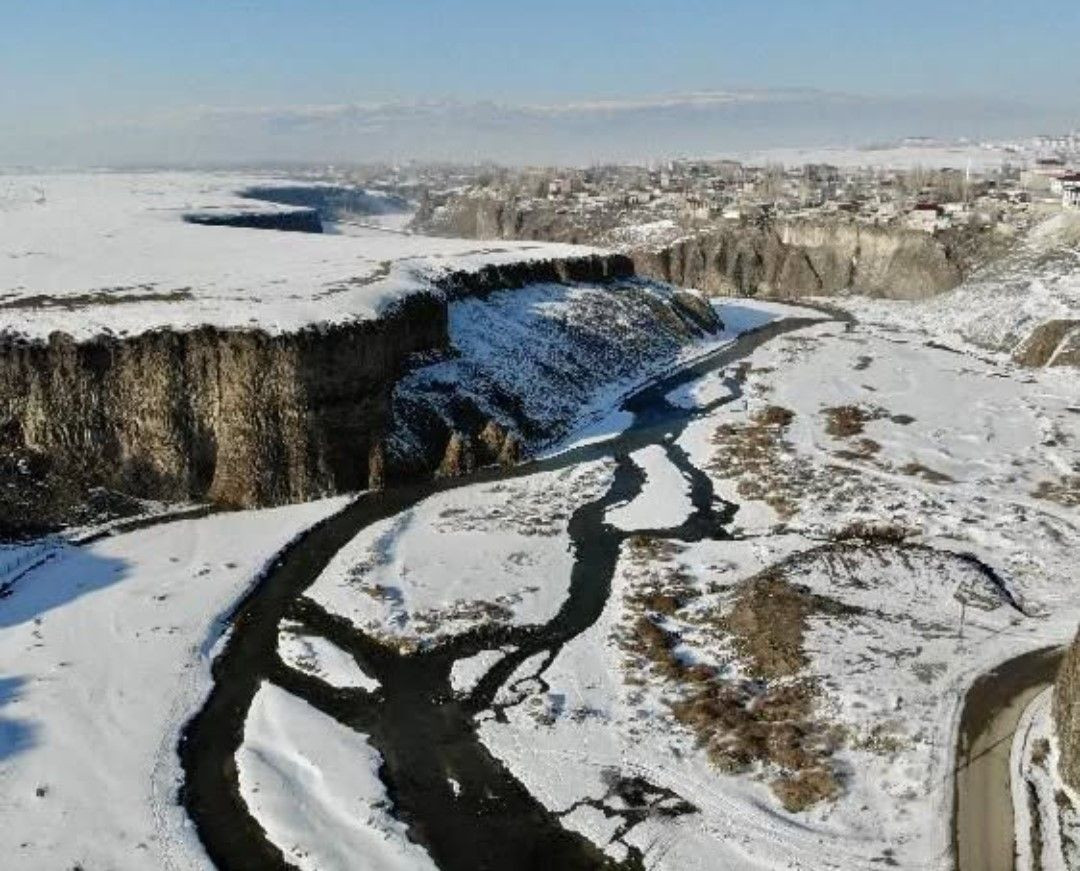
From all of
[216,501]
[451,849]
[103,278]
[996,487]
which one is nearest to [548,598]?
[451,849]

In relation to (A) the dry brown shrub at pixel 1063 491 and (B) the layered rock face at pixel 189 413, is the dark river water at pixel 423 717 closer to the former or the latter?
(B) the layered rock face at pixel 189 413

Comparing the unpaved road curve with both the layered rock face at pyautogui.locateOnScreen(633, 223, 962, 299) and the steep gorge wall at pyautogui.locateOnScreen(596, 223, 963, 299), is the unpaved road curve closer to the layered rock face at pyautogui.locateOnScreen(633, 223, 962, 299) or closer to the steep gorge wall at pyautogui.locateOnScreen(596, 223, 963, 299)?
the steep gorge wall at pyautogui.locateOnScreen(596, 223, 963, 299)

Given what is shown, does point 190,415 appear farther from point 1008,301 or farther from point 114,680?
point 1008,301

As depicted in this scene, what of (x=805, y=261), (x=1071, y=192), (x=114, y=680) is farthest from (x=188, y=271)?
(x=1071, y=192)

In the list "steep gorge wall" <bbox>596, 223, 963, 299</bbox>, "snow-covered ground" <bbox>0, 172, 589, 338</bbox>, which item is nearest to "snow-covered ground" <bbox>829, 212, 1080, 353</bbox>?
"steep gorge wall" <bbox>596, 223, 963, 299</bbox>

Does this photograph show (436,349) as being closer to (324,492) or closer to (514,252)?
(324,492)

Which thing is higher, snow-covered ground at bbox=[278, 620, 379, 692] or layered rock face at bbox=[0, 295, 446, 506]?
layered rock face at bbox=[0, 295, 446, 506]

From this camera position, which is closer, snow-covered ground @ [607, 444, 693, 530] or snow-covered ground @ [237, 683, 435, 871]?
snow-covered ground @ [237, 683, 435, 871]
